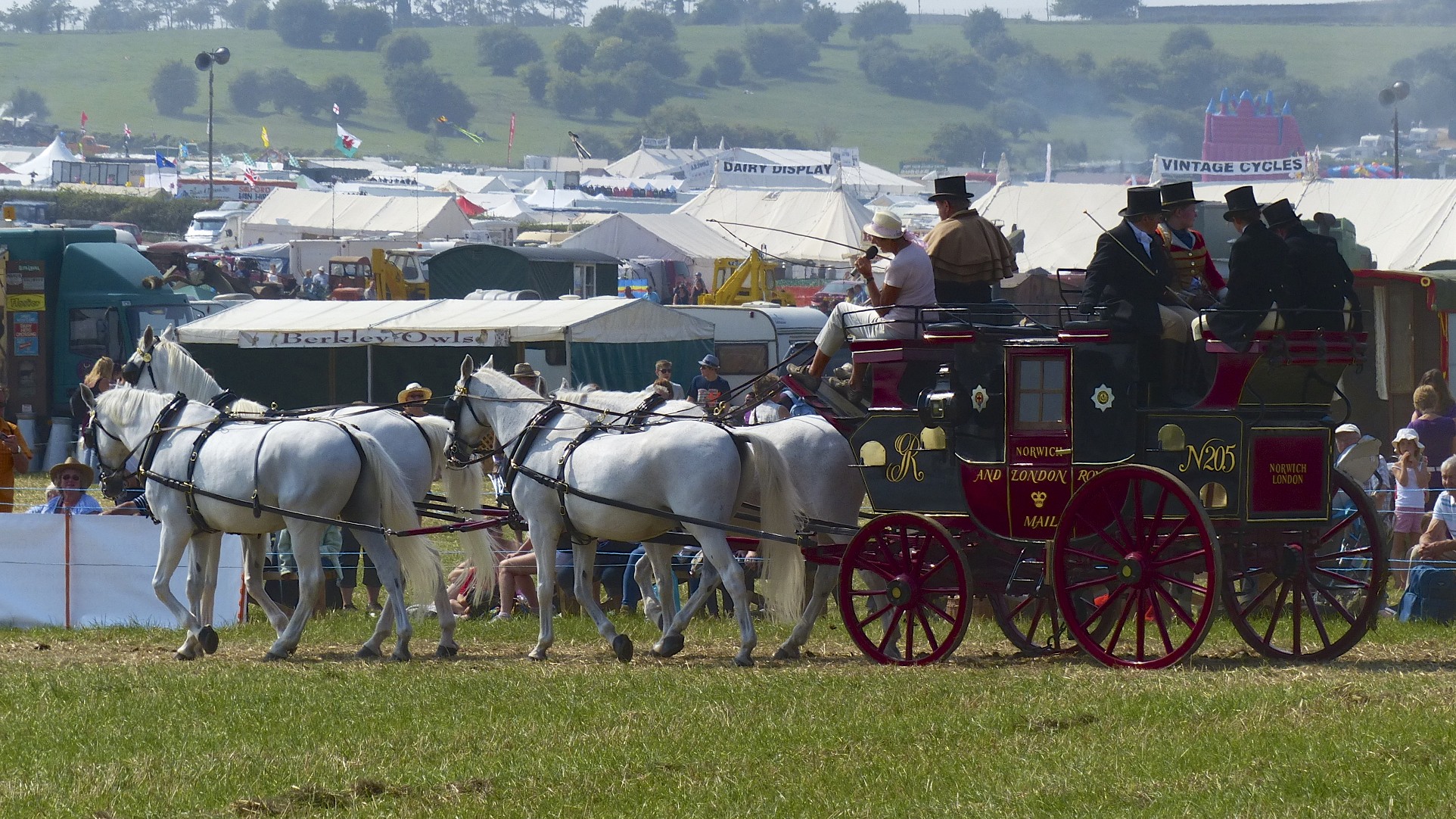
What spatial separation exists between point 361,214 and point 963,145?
121 meters

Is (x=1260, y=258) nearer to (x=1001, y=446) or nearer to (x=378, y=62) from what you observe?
(x=1001, y=446)

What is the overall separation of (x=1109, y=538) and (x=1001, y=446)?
80 centimetres

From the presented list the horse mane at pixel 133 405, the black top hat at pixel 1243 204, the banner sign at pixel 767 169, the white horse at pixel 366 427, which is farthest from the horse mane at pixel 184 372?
the banner sign at pixel 767 169

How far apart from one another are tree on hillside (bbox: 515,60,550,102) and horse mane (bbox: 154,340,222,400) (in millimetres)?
182023

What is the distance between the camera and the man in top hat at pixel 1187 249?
9.88m

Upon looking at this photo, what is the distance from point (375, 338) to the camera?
2403cm

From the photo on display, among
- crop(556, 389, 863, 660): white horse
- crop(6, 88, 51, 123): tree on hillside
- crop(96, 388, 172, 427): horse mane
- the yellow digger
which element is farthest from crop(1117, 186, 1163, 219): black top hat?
crop(6, 88, 51, 123): tree on hillside

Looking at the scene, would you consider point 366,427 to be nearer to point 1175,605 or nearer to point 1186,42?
point 1175,605

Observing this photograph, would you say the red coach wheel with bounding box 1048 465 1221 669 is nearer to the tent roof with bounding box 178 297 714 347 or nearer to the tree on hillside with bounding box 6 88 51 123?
the tent roof with bounding box 178 297 714 347

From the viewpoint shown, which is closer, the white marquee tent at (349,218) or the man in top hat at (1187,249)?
the man in top hat at (1187,249)

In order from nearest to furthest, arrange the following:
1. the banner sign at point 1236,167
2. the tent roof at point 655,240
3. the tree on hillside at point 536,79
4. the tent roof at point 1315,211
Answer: the tent roof at point 1315,211 → the tent roof at point 655,240 → the banner sign at point 1236,167 → the tree on hillside at point 536,79

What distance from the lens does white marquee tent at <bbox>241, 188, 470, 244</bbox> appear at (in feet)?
186

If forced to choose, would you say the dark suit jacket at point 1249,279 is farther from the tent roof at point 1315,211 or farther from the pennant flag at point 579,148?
the pennant flag at point 579,148

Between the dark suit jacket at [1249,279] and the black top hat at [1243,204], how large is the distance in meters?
0.29
